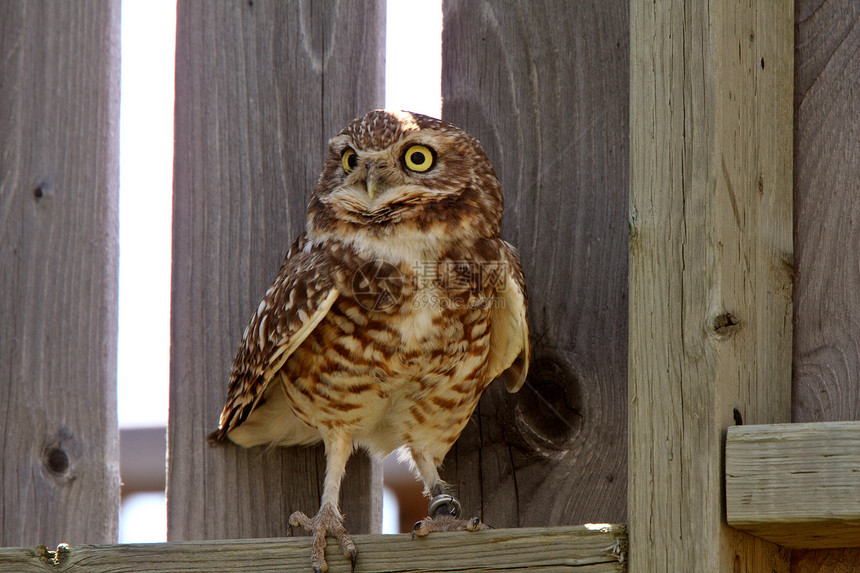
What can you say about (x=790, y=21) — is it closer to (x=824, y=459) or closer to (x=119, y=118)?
(x=824, y=459)

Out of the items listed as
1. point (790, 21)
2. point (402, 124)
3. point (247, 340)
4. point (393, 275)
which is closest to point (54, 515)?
point (247, 340)

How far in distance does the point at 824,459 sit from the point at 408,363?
3.75ft

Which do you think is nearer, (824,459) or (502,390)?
(824,459)

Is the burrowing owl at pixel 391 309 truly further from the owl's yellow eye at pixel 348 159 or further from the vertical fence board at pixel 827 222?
the vertical fence board at pixel 827 222

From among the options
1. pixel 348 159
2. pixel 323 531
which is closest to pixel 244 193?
pixel 348 159

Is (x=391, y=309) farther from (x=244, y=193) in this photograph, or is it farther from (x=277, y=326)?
(x=244, y=193)

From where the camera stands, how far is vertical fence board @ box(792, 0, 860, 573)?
2047 millimetres

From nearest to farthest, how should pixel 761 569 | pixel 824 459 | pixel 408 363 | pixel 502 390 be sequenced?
pixel 824 459, pixel 761 569, pixel 408 363, pixel 502 390

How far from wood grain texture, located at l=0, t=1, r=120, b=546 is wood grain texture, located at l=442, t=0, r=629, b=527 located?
0.96 m

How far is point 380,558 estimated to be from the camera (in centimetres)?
202

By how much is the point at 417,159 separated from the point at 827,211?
3.54 ft

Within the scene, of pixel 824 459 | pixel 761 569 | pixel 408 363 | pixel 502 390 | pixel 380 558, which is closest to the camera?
pixel 824 459

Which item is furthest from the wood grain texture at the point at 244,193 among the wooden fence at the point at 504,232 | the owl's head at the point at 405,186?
the owl's head at the point at 405,186

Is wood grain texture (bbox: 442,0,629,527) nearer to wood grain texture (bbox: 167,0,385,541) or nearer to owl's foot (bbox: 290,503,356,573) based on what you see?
wood grain texture (bbox: 167,0,385,541)
